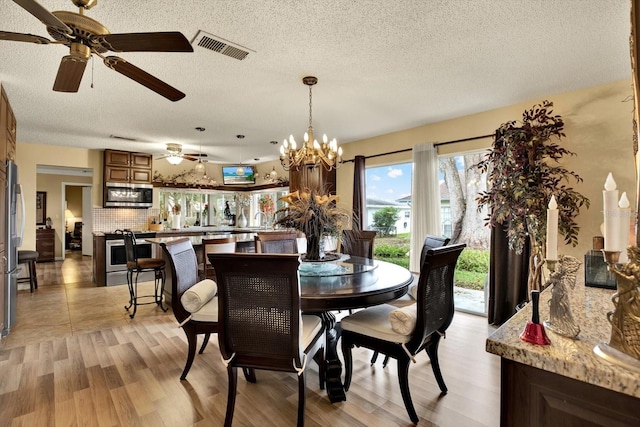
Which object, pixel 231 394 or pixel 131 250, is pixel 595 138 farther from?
pixel 131 250

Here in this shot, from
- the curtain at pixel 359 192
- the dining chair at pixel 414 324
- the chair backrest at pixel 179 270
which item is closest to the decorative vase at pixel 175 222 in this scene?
the curtain at pixel 359 192

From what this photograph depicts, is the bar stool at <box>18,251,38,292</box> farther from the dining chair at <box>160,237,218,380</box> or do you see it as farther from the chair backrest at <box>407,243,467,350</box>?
the chair backrest at <box>407,243,467,350</box>

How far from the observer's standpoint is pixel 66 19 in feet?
5.48

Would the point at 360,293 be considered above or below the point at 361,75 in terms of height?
below

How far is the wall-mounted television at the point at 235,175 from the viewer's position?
26.0 ft

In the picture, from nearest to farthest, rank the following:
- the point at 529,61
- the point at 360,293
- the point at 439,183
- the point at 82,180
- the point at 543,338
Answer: the point at 543,338 → the point at 360,293 → the point at 529,61 → the point at 439,183 → the point at 82,180

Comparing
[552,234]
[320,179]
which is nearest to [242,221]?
[320,179]

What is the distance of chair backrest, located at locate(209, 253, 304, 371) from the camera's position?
5.60 ft

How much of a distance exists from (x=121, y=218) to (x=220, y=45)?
5.71m

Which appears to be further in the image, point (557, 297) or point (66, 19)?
point (66, 19)

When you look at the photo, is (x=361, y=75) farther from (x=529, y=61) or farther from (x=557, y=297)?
(x=557, y=297)

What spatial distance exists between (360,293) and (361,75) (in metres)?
2.01

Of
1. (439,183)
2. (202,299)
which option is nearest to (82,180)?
(202,299)

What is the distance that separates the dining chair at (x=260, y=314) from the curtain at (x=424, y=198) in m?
3.03
